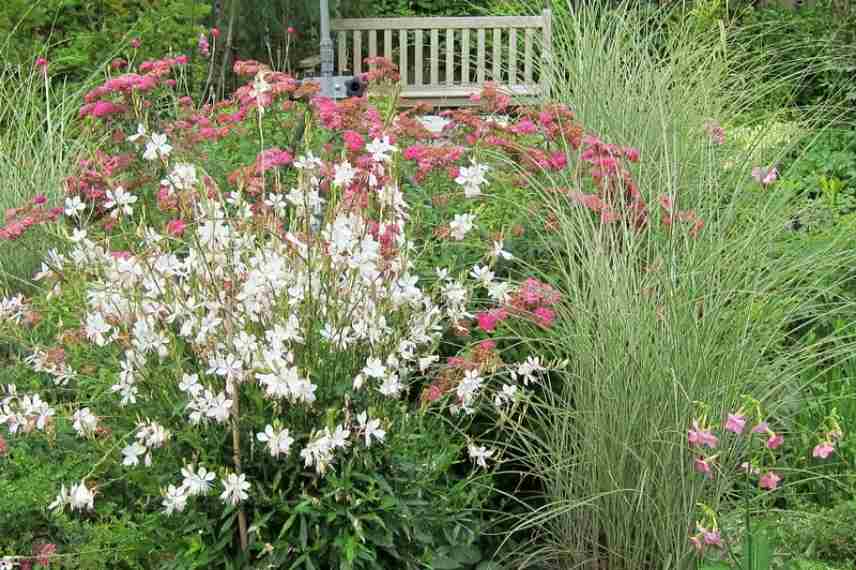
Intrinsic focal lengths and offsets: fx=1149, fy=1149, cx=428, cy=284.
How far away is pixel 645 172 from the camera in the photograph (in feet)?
12.9

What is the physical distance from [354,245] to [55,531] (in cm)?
129

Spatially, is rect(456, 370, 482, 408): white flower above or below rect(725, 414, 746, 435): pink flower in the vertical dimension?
below

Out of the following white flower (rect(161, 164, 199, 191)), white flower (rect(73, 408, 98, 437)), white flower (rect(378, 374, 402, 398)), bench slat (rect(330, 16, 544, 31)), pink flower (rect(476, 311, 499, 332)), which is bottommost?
bench slat (rect(330, 16, 544, 31))

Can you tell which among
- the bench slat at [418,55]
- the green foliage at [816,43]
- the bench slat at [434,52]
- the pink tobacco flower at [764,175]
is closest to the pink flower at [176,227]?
the pink tobacco flower at [764,175]

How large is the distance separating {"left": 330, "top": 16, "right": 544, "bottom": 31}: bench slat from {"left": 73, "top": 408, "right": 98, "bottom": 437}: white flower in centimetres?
628

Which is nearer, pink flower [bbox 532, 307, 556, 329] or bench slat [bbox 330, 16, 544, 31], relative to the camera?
pink flower [bbox 532, 307, 556, 329]

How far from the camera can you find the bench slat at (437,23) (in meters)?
8.27

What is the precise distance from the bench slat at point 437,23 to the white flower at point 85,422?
20.6ft

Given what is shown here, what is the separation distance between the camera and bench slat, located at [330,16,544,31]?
8.27m

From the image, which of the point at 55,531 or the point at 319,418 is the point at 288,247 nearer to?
the point at 319,418

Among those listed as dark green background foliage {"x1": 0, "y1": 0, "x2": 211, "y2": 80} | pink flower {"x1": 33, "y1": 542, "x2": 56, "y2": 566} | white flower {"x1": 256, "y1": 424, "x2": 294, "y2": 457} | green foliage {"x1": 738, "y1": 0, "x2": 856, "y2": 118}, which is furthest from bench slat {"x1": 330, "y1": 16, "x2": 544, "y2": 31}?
white flower {"x1": 256, "y1": 424, "x2": 294, "y2": 457}

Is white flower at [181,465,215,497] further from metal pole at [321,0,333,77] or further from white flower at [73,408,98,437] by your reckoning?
metal pole at [321,0,333,77]

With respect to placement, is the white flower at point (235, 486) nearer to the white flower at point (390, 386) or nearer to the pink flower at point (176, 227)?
the white flower at point (390, 386)

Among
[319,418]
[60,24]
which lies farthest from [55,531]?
[60,24]
